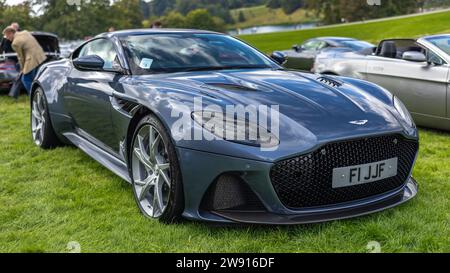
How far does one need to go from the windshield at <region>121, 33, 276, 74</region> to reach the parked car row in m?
2.19

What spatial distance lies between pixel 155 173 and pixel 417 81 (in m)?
3.71

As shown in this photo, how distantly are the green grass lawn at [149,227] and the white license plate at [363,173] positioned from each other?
0.28 meters

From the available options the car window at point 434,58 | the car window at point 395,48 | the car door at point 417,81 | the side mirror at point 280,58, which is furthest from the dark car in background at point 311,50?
the side mirror at point 280,58

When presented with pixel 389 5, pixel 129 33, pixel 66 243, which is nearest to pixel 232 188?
pixel 66 243

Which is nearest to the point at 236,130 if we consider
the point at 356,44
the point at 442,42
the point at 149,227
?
the point at 149,227

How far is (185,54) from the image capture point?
148 inches

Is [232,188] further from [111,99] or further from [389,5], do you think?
[389,5]

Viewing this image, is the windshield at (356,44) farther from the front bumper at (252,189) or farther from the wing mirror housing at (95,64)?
Result: the front bumper at (252,189)

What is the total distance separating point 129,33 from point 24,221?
69.0 inches

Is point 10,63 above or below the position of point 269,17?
above

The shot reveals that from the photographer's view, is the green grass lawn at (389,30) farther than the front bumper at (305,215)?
Yes

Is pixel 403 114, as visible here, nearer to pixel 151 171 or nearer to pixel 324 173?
pixel 324 173

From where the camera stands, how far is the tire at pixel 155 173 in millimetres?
2727
